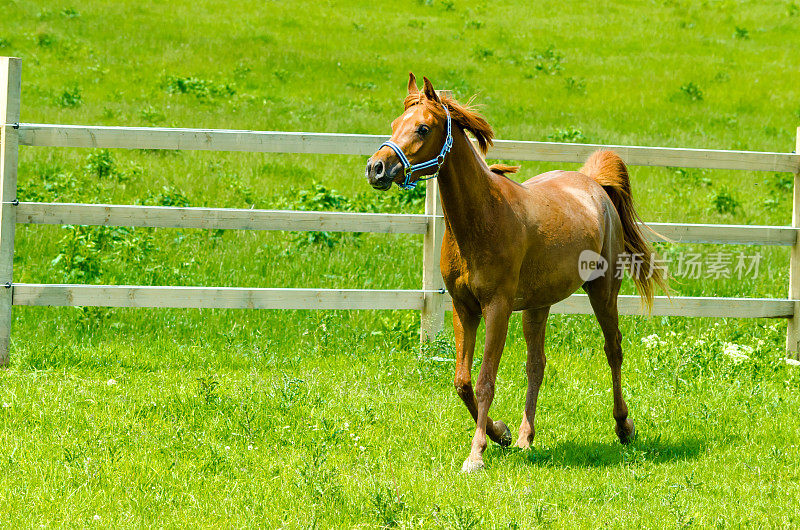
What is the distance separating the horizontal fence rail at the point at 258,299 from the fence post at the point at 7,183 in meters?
0.13

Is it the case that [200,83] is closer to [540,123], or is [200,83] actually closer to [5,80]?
[540,123]

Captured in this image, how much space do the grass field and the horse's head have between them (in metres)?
1.53

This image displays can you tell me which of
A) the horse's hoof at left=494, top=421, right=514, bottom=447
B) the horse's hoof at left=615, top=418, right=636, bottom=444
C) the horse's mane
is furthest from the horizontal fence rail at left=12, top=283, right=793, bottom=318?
the horse's mane

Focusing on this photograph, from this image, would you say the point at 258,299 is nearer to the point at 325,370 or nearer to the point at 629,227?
the point at 325,370

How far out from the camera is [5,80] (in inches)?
249

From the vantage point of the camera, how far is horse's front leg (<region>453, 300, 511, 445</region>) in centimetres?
482

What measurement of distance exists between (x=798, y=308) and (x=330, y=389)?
4204mm

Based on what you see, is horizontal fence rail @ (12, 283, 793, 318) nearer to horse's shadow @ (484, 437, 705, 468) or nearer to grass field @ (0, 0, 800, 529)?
grass field @ (0, 0, 800, 529)

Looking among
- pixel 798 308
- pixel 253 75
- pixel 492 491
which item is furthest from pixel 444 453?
pixel 253 75

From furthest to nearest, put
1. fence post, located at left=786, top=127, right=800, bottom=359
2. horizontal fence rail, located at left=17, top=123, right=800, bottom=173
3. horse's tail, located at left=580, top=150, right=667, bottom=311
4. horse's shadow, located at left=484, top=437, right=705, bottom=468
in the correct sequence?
fence post, located at left=786, top=127, right=800, bottom=359
horizontal fence rail, located at left=17, top=123, right=800, bottom=173
horse's tail, located at left=580, top=150, right=667, bottom=311
horse's shadow, located at left=484, top=437, right=705, bottom=468

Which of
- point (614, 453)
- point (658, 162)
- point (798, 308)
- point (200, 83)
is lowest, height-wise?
point (614, 453)

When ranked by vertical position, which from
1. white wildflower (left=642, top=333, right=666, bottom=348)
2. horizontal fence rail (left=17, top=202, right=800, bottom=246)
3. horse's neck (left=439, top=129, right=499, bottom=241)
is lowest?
white wildflower (left=642, top=333, right=666, bottom=348)

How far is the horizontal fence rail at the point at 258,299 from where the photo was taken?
20.6 ft

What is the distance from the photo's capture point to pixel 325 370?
6.45 metres
